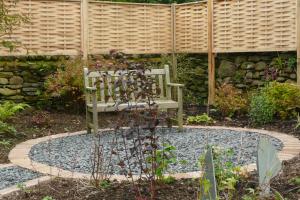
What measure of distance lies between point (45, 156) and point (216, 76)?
498 cm

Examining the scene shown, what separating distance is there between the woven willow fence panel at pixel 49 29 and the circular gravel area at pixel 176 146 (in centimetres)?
250

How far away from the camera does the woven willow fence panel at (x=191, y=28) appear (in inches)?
360

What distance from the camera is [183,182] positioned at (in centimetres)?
350

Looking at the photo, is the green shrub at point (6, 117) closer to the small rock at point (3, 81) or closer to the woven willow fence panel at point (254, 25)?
the small rock at point (3, 81)

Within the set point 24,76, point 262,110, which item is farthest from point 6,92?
point 262,110

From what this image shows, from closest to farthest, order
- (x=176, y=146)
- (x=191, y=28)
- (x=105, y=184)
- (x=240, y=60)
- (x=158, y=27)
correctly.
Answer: (x=105, y=184), (x=176, y=146), (x=240, y=60), (x=191, y=28), (x=158, y=27)

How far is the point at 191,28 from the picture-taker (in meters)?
9.44

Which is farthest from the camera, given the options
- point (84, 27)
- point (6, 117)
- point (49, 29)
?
point (84, 27)

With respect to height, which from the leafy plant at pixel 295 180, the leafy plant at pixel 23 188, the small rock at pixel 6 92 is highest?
the small rock at pixel 6 92

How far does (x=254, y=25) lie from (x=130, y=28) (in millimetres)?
2453

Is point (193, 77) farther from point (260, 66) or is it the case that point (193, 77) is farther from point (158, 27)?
point (260, 66)

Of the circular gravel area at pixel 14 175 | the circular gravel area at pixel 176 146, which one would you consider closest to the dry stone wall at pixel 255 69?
the circular gravel area at pixel 176 146

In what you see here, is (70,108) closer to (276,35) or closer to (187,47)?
(187,47)

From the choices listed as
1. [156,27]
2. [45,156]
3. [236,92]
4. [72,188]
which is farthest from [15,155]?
[156,27]
